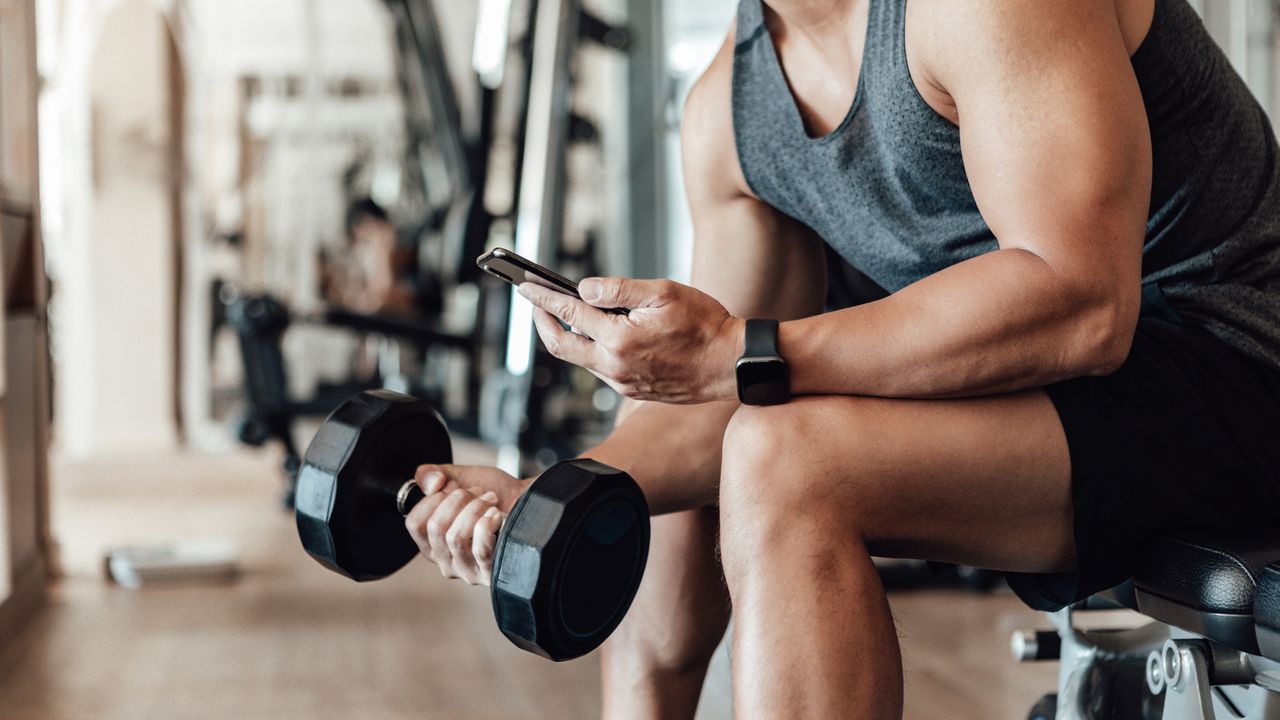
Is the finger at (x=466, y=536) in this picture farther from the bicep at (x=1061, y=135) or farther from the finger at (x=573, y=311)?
the bicep at (x=1061, y=135)

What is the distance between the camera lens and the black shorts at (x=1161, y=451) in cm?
84

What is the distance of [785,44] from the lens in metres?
1.13

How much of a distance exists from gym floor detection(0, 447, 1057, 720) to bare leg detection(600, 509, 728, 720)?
321 mm

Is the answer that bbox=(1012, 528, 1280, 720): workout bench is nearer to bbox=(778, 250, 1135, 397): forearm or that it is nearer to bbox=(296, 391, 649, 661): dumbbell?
bbox=(778, 250, 1135, 397): forearm

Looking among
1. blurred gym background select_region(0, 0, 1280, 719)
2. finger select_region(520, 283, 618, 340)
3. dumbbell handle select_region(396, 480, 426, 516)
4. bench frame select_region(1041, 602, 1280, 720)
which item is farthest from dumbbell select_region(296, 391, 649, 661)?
bench frame select_region(1041, 602, 1280, 720)

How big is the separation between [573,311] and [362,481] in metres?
0.28

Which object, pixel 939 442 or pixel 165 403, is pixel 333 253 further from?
pixel 939 442

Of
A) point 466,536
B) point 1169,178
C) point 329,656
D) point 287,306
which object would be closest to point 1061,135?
point 1169,178

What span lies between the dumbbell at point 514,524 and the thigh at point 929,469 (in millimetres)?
133

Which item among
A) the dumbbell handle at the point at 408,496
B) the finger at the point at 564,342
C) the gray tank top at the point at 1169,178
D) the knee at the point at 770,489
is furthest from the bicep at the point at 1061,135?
the dumbbell handle at the point at 408,496

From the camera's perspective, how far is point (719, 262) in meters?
1.20

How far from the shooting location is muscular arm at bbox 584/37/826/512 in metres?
1.10

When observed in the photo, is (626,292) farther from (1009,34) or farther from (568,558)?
(1009,34)

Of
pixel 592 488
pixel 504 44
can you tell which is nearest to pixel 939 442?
pixel 592 488
